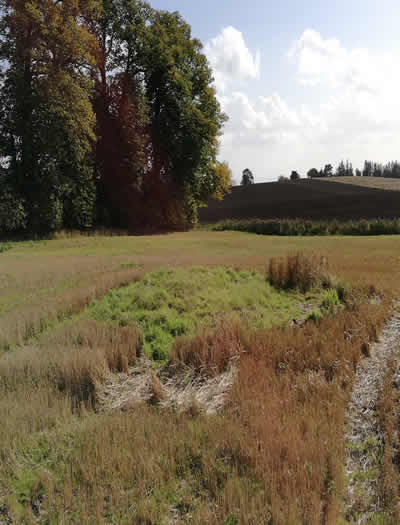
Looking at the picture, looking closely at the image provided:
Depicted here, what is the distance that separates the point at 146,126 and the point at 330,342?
29.3m

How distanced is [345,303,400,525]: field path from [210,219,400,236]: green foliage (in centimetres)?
2762

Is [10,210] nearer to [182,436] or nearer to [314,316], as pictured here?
[314,316]

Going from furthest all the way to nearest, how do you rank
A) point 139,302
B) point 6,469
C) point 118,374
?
point 139,302 → point 118,374 → point 6,469

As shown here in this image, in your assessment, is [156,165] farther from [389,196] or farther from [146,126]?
[389,196]

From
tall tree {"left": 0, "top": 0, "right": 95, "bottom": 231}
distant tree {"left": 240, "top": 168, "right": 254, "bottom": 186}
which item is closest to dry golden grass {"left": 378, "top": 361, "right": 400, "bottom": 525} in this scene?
tall tree {"left": 0, "top": 0, "right": 95, "bottom": 231}

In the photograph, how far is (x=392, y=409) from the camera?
12.1 ft

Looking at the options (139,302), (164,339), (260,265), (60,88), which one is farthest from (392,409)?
(60,88)

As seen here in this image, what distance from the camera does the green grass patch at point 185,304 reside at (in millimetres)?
6273

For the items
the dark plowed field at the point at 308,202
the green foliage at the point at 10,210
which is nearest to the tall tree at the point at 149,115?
the green foliage at the point at 10,210

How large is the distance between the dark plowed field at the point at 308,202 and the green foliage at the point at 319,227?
39.0 ft

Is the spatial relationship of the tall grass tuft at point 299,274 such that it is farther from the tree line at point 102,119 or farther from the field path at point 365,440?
the tree line at point 102,119

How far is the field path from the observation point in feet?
8.46

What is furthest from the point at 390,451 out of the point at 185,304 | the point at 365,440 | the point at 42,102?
the point at 42,102

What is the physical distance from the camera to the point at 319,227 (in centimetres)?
3197
